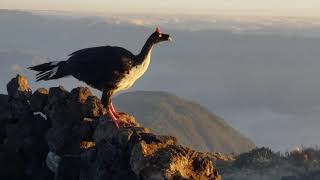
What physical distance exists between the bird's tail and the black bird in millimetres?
43

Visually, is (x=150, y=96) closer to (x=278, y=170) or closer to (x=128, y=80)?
(x=278, y=170)

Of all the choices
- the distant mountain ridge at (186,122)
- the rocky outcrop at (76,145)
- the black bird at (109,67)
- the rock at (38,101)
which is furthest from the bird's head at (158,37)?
the distant mountain ridge at (186,122)

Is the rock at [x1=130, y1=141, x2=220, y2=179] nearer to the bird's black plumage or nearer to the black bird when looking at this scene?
the black bird

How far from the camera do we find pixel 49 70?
1903 cm

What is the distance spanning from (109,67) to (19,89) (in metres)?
4.07

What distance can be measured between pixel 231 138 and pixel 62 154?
117703mm

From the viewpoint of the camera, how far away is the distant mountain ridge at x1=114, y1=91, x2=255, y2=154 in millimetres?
122188

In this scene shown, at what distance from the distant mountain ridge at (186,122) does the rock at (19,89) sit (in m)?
95.0

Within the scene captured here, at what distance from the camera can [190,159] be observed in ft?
47.6

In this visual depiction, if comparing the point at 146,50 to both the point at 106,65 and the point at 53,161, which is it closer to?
the point at 106,65

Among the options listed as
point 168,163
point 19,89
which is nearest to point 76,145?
point 19,89

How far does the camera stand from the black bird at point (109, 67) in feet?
57.9

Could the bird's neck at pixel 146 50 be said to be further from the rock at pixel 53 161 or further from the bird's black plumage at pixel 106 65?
the rock at pixel 53 161

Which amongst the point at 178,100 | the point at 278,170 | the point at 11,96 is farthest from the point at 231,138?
the point at 11,96
